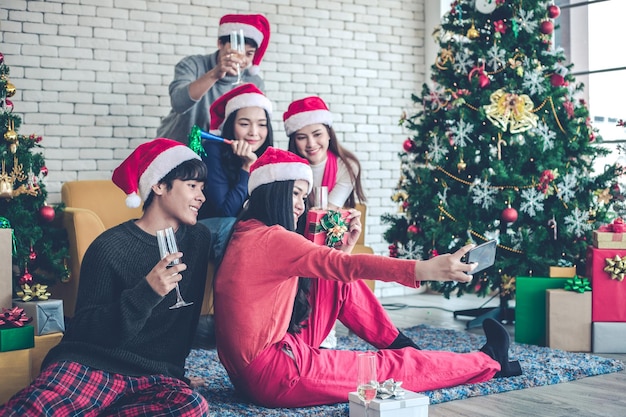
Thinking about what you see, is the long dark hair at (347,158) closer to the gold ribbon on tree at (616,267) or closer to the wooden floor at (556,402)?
the gold ribbon on tree at (616,267)

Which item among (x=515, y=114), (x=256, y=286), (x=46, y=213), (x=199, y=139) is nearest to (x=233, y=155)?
(x=199, y=139)

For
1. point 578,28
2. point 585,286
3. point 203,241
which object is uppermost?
point 578,28

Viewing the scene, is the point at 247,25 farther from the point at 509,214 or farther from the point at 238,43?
the point at 509,214

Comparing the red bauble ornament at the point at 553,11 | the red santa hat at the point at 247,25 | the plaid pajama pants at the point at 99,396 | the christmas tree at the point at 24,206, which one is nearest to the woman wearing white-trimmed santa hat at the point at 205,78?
the red santa hat at the point at 247,25

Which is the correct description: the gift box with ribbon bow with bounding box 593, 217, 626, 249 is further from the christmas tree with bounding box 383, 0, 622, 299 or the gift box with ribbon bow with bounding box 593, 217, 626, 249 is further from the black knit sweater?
the black knit sweater

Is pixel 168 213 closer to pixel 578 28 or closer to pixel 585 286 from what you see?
pixel 585 286

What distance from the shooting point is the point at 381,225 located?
255 inches

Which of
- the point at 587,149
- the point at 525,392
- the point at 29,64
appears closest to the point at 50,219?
the point at 29,64

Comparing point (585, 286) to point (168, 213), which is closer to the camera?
point (168, 213)

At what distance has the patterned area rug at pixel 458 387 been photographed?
2.92m

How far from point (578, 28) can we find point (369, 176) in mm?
1926

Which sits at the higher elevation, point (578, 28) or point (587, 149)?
point (578, 28)

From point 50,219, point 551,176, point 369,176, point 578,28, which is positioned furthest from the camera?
point 369,176

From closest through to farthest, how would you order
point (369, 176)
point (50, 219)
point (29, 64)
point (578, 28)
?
point (50, 219) < point (29, 64) < point (578, 28) < point (369, 176)
